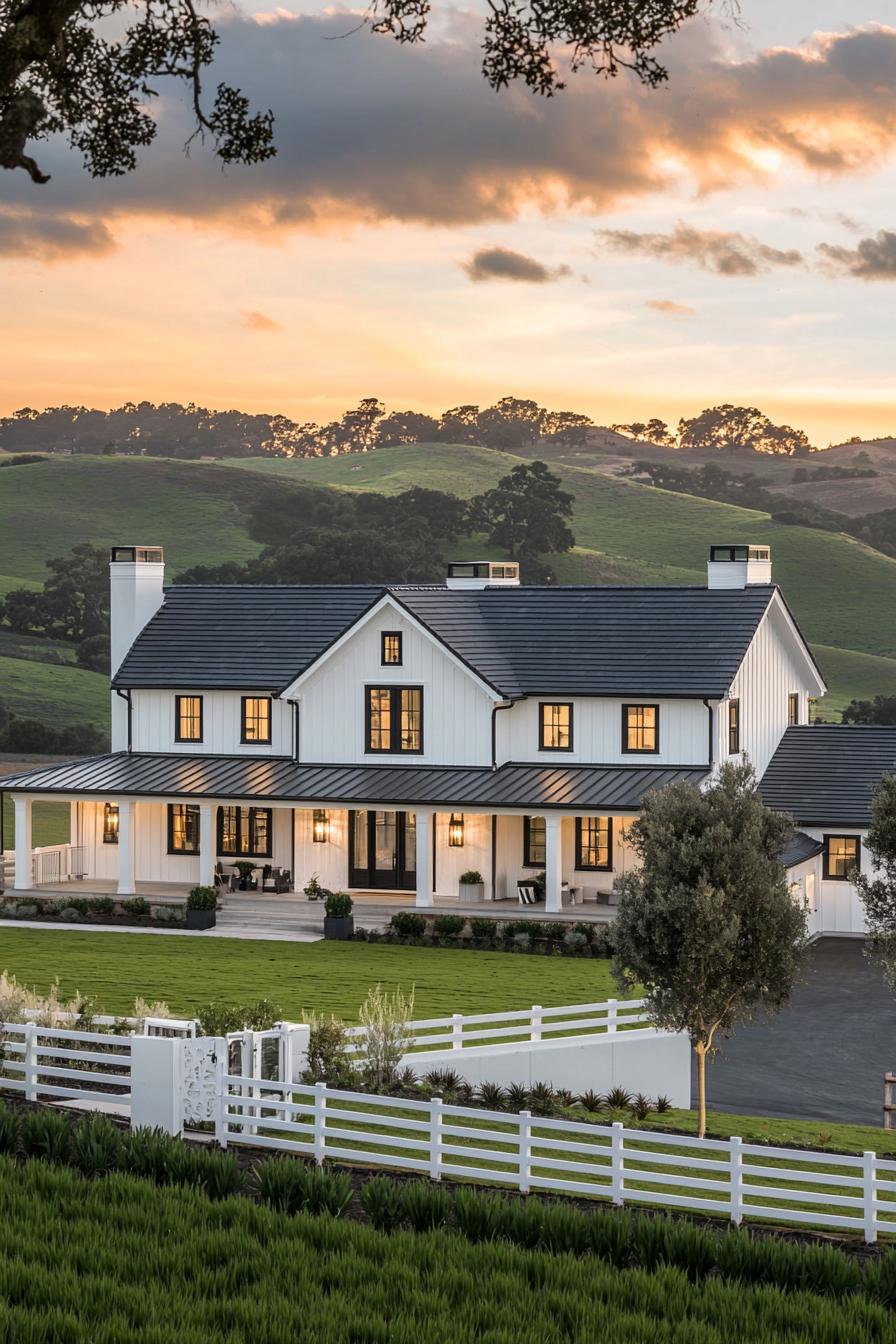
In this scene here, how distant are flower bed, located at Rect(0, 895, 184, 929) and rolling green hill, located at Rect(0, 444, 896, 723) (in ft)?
185

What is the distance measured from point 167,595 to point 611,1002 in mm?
26017

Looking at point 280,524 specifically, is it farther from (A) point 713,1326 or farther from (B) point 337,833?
(A) point 713,1326

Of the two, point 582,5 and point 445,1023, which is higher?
point 582,5

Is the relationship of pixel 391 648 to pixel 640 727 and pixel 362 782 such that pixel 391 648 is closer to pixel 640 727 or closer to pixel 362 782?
pixel 362 782

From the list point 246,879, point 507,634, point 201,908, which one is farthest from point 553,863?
point 246,879

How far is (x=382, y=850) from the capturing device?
47.5 meters

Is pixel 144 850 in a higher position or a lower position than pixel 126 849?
lower

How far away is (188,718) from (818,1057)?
22.3 meters

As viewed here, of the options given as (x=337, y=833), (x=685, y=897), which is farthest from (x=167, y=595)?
(x=685, y=897)

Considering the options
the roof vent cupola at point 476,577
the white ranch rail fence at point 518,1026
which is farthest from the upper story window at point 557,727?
the white ranch rail fence at point 518,1026

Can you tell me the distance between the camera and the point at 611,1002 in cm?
3067

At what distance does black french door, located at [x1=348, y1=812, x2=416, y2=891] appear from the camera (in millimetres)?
47250

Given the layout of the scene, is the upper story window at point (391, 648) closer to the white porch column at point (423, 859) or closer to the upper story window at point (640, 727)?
the white porch column at point (423, 859)

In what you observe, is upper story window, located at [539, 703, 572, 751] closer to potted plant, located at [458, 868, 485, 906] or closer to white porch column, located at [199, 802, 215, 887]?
potted plant, located at [458, 868, 485, 906]
